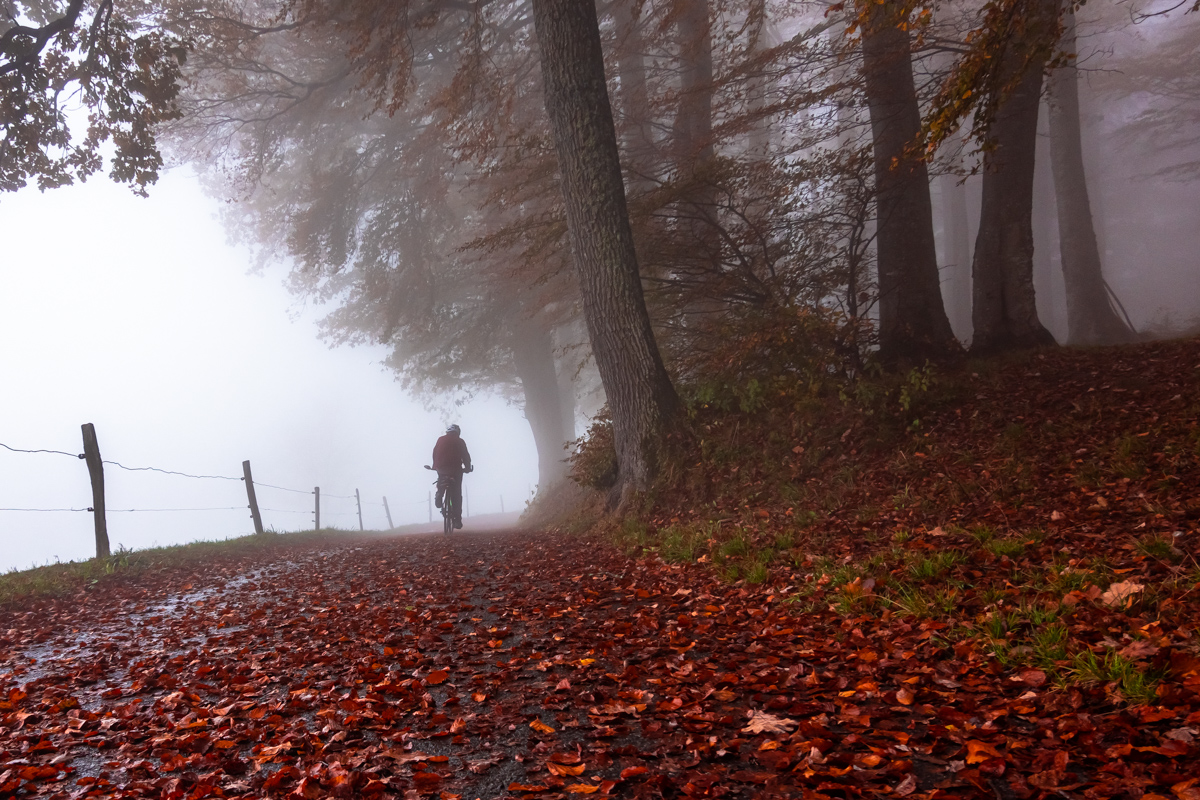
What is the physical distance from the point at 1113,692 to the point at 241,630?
207 inches

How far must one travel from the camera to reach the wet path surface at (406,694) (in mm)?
2418

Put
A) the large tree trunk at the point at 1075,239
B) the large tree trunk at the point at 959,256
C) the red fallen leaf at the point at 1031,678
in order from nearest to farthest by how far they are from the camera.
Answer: the red fallen leaf at the point at 1031,678, the large tree trunk at the point at 1075,239, the large tree trunk at the point at 959,256

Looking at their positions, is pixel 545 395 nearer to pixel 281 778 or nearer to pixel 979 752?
pixel 281 778

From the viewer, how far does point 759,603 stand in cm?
440

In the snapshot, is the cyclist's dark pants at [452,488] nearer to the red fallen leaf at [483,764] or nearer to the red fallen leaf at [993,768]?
the red fallen leaf at [483,764]

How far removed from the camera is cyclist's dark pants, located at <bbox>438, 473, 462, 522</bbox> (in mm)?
14258

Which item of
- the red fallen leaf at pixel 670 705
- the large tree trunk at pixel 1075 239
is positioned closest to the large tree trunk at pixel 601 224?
the red fallen leaf at pixel 670 705

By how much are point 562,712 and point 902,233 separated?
6913 millimetres

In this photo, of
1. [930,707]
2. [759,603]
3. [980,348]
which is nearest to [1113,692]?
[930,707]

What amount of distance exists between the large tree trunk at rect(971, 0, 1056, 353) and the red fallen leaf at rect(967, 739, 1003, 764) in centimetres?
628

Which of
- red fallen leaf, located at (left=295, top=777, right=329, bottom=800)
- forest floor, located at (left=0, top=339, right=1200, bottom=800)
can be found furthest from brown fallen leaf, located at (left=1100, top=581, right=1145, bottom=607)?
red fallen leaf, located at (left=295, top=777, right=329, bottom=800)

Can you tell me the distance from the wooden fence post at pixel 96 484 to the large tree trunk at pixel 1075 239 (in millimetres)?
14793

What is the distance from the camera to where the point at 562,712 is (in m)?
2.93

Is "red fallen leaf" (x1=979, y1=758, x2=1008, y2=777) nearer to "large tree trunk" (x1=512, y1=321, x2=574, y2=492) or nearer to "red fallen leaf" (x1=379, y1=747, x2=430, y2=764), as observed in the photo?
"red fallen leaf" (x1=379, y1=747, x2=430, y2=764)
